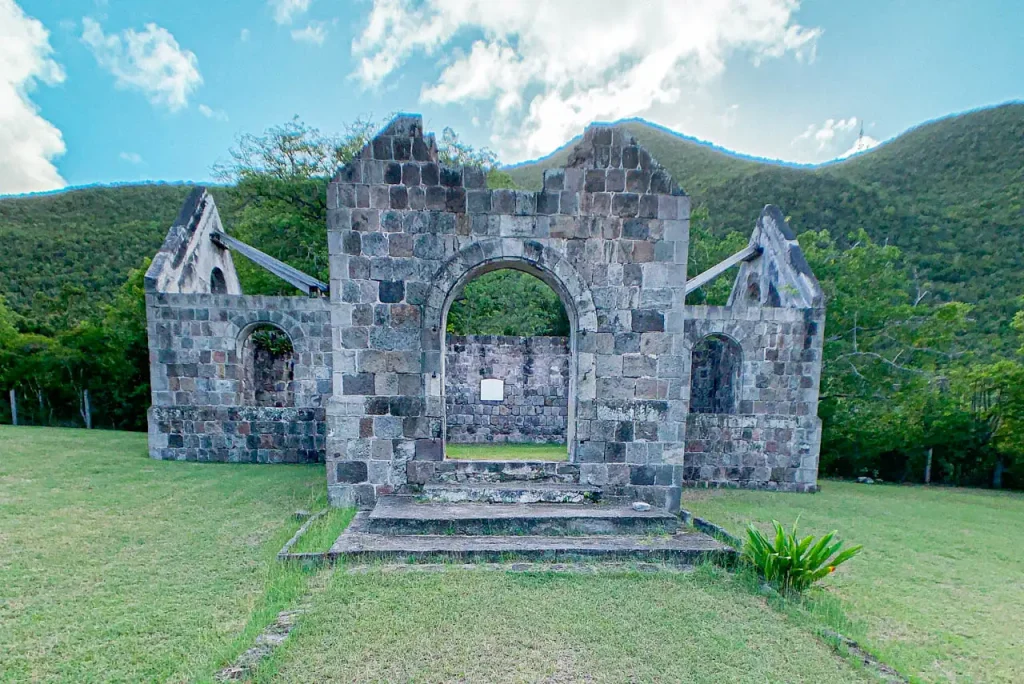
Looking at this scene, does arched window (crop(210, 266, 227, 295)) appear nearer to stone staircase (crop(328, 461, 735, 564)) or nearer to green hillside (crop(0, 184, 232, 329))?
stone staircase (crop(328, 461, 735, 564))

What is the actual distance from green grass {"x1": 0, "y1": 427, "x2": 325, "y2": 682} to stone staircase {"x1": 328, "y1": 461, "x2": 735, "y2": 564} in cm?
96

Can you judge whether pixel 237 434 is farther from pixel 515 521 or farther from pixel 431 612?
pixel 431 612

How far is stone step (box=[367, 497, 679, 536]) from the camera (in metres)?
4.88

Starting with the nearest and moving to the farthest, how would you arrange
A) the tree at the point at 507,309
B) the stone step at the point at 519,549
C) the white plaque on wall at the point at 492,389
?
the stone step at the point at 519,549 < the white plaque on wall at the point at 492,389 < the tree at the point at 507,309

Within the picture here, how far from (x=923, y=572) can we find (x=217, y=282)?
48.5ft

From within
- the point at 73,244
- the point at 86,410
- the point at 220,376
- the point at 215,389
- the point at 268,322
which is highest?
the point at 73,244

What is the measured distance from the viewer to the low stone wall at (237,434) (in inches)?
355

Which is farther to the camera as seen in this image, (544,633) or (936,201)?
(936,201)

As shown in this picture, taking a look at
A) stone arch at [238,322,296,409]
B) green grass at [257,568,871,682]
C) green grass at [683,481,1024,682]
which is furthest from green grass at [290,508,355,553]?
stone arch at [238,322,296,409]

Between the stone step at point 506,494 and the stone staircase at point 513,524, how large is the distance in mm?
12

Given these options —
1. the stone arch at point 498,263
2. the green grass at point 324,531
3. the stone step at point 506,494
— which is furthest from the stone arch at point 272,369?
the stone step at point 506,494

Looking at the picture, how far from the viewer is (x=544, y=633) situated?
3123 millimetres

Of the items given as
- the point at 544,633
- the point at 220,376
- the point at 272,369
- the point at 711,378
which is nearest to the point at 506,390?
the point at 711,378

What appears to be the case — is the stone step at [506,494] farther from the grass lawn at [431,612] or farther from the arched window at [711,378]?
the arched window at [711,378]
